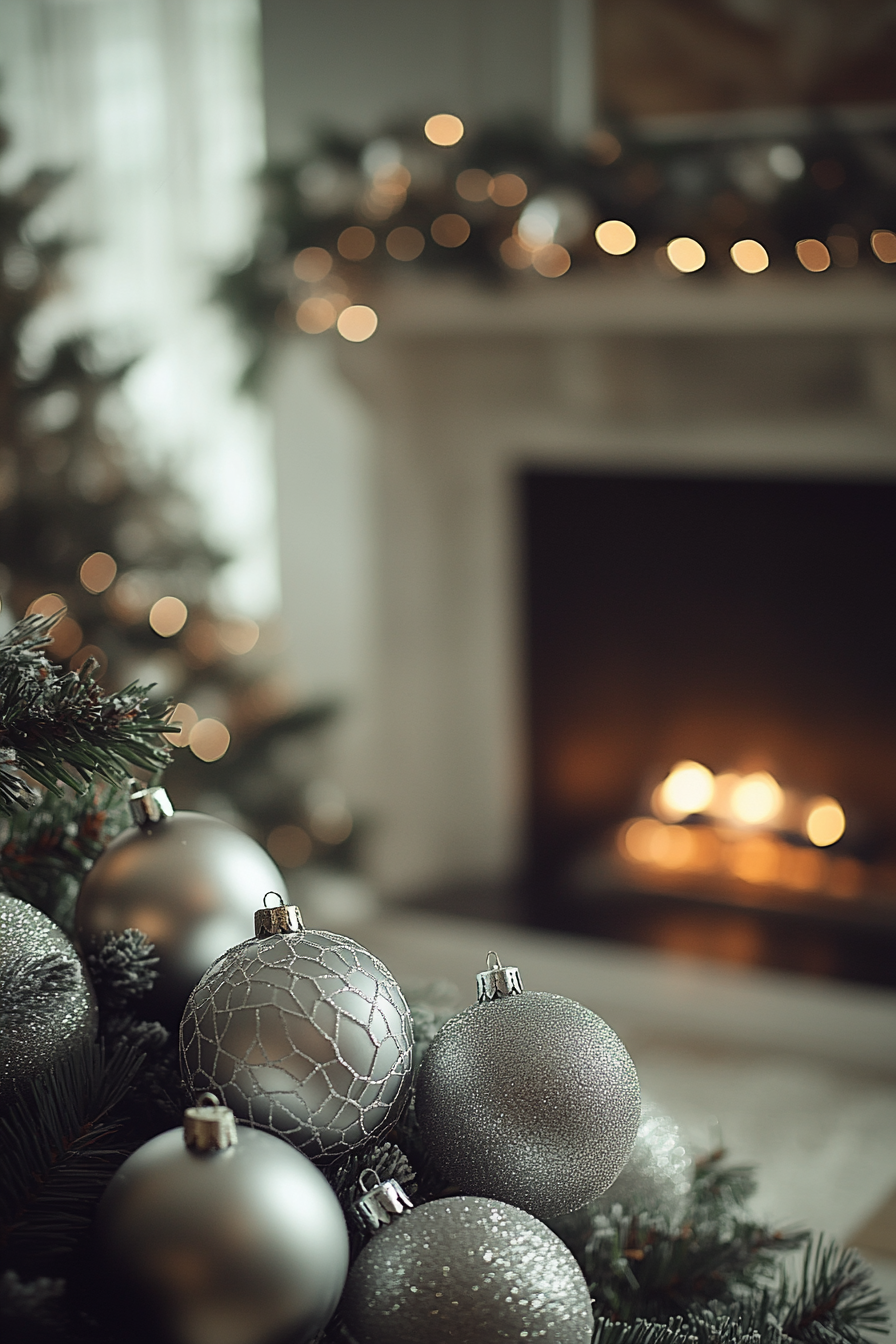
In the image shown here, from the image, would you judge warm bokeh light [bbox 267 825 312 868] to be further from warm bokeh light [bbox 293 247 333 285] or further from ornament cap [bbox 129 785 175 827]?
ornament cap [bbox 129 785 175 827]

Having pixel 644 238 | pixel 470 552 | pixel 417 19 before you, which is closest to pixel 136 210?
pixel 417 19

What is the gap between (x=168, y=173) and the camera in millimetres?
2924

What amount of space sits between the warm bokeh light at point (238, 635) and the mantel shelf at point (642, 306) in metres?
0.64

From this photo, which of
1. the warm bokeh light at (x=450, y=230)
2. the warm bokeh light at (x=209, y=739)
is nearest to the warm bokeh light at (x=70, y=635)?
the warm bokeh light at (x=209, y=739)

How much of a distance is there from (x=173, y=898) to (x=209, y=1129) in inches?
6.7

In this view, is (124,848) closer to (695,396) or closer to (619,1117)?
(619,1117)

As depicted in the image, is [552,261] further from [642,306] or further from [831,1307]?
[831,1307]

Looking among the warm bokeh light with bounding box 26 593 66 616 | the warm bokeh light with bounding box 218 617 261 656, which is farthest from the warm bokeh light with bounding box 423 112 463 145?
the warm bokeh light with bounding box 26 593 66 616

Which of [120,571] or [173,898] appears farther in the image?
[120,571]

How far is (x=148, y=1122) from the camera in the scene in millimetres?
652

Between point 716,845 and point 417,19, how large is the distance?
65.0 inches

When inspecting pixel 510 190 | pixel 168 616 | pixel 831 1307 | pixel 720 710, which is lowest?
pixel 831 1307

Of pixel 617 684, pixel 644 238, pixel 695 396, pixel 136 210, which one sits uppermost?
pixel 136 210

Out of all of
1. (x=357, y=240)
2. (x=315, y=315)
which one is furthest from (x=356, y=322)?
(x=357, y=240)
